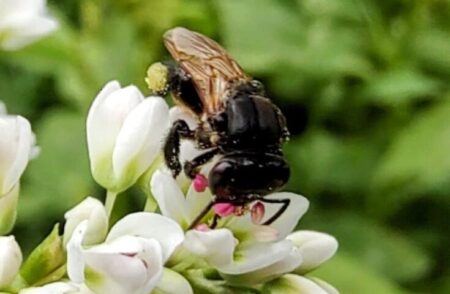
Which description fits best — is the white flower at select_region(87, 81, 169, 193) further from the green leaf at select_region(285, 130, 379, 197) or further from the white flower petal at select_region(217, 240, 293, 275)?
the green leaf at select_region(285, 130, 379, 197)

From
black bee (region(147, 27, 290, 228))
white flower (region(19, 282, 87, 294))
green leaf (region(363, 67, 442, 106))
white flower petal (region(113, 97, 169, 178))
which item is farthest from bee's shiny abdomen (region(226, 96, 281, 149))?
green leaf (region(363, 67, 442, 106))

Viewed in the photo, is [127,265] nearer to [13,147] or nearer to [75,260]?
[75,260]

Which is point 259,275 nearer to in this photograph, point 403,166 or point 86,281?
point 86,281

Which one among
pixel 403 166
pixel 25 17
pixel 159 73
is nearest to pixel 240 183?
pixel 159 73

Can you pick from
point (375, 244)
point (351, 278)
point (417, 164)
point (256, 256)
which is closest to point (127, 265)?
point (256, 256)

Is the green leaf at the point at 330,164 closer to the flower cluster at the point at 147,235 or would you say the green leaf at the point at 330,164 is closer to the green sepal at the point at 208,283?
the flower cluster at the point at 147,235

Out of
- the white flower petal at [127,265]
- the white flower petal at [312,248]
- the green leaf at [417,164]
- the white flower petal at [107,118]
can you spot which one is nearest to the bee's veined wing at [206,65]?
the white flower petal at [107,118]
